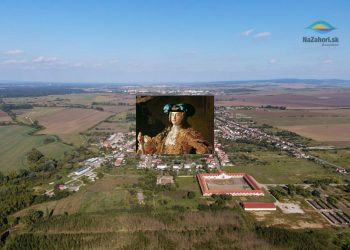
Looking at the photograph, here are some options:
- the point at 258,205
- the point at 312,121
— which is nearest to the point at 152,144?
the point at 258,205

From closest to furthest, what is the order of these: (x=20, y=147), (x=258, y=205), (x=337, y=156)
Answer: (x=258, y=205), (x=337, y=156), (x=20, y=147)

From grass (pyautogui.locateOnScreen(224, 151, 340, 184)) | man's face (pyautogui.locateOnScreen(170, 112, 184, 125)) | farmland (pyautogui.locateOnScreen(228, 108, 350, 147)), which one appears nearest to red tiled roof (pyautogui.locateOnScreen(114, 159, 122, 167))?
grass (pyautogui.locateOnScreen(224, 151, 340, 184))

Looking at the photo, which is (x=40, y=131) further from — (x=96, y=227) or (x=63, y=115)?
(x=96, y=227)

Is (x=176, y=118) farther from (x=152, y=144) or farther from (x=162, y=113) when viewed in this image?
(x=152, y=144)

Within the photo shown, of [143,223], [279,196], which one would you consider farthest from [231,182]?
[143,223]

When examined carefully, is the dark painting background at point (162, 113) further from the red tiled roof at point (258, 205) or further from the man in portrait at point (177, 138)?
the red tiled roof at point (258, 205)

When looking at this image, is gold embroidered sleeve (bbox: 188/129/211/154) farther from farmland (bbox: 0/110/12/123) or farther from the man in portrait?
farmland (bbox: 0/110/12/123)

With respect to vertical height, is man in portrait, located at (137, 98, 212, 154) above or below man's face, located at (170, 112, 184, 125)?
below

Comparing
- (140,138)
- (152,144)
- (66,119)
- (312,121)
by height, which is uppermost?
(140,138)

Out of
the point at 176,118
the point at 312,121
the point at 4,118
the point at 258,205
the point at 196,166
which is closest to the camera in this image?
the point at 176,118
